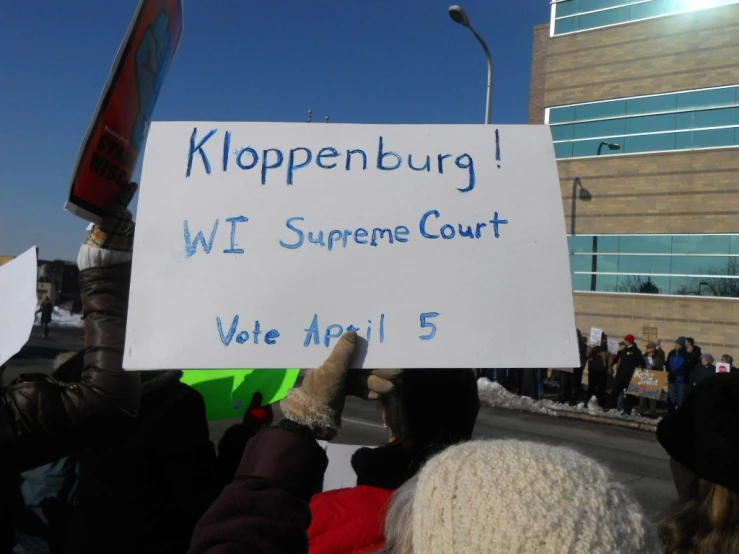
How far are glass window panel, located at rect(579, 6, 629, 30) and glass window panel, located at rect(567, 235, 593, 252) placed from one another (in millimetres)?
6900

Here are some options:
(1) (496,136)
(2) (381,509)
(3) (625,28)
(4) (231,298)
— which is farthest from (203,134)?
(3) (625,28)

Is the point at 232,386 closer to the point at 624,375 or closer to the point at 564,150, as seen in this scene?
the point at 624,375

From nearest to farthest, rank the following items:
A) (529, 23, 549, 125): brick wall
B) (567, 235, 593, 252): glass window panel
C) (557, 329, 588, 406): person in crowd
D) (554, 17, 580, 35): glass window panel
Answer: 1. (557, 329, 588, 406): person in crowd
2. (567, 235, 593, 252): glass window panel
3. (554, 17, 580, 35): glass window panel
4. (529, 23, 549, 125): brick wall

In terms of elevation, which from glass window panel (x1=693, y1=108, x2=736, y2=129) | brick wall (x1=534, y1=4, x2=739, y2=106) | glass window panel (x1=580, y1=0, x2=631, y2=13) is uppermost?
glass window panel (x1=580, y1=0, x2=631, y2=13)

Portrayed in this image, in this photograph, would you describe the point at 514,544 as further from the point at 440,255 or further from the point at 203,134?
the point at 203,134

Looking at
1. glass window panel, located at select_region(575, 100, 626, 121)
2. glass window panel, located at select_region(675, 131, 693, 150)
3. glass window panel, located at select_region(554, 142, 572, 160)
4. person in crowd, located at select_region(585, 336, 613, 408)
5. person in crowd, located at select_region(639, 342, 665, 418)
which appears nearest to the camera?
person in crowd, located at select_region(639, 342, 665, 418)

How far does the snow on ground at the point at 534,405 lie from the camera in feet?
41.9

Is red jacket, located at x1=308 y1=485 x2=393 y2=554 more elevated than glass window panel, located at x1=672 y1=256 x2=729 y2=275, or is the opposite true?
glass window panel, located at x1=672 y1=256 x2=729 y2=275

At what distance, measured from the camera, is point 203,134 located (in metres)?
1.62

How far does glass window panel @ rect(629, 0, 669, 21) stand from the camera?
1952 cm

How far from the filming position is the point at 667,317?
1856 centimetres

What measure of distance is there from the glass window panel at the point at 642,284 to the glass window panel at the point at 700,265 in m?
0.47

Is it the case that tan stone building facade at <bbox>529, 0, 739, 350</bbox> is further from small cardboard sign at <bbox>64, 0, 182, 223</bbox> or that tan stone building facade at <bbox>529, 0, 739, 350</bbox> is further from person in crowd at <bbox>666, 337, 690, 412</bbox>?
small cardboard sign at <bbox>64, 0, 182, 223</bbox>

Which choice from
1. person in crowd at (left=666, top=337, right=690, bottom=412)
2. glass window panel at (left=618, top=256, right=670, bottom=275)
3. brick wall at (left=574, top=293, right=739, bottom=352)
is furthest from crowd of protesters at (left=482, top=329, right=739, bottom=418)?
glass window panel at (left=618, top=256, right=670, bottom=275)
